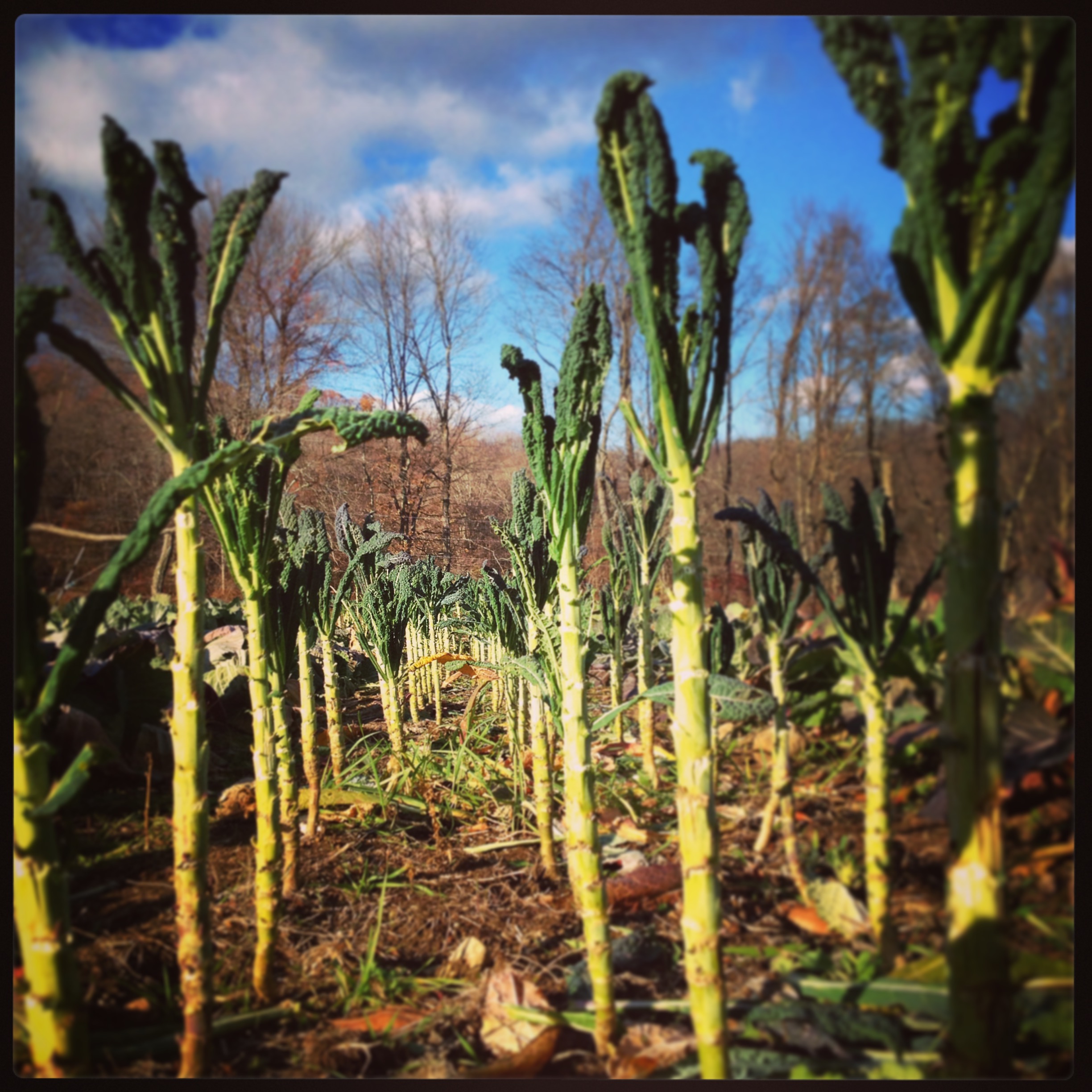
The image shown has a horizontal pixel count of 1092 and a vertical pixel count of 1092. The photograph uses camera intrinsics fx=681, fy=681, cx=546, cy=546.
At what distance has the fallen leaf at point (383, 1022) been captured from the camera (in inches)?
61.7

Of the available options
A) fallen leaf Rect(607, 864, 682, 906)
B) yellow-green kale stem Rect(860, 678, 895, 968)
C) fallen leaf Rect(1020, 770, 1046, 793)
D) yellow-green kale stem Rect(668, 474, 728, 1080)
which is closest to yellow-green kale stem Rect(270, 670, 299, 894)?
fallen leaf Rect(607, 864, 682, 906)

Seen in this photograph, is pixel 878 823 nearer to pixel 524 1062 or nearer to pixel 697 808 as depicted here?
pixel 697 808

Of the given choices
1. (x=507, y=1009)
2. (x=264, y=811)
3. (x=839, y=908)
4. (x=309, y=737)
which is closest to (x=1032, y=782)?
(x=839, y=908)

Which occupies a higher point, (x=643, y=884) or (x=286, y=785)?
(x=286, y=785)

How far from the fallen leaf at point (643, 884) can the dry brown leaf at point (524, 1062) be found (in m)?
0.52

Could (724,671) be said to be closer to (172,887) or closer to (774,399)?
(774,399)

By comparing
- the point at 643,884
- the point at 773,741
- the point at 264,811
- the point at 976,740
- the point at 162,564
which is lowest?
the point at 643,884

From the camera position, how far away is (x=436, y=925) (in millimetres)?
2008

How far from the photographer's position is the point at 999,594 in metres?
1.16

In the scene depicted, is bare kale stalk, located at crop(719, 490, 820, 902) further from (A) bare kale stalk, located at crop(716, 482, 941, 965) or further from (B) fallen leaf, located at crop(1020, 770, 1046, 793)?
(B) fallen leaf, located at crop(1020, 770, 1046, 793)

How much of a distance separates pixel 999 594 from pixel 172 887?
2120 millimetres

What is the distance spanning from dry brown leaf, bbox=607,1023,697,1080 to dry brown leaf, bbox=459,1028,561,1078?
135mm

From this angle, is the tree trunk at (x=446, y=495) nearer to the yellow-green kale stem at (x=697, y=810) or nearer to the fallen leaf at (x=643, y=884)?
the fallen leaf at (x=643, y=884)

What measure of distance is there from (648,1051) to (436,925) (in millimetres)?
782
